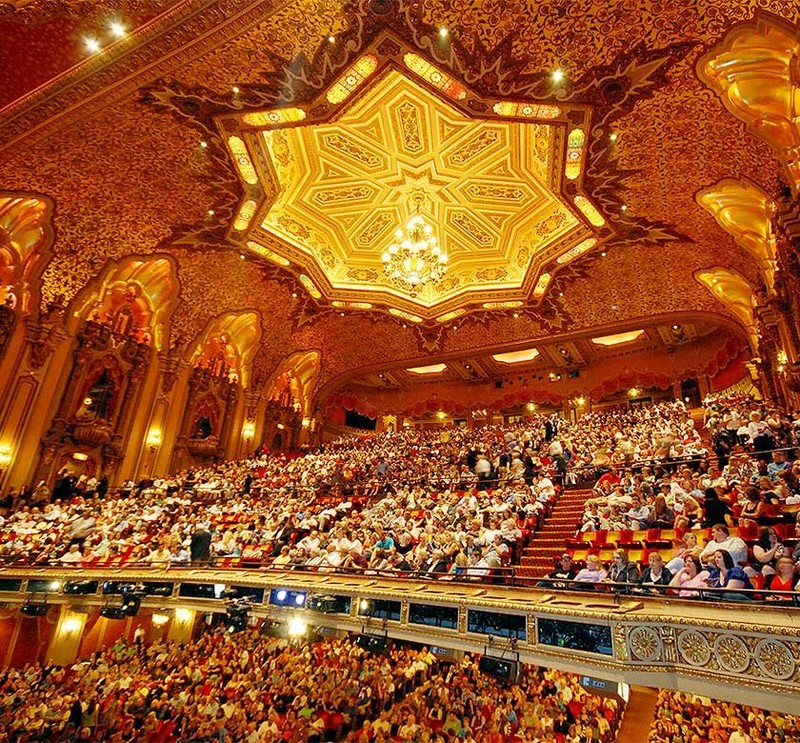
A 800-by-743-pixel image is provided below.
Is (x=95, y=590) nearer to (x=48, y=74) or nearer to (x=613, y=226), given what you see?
→ (x=48, y=74)

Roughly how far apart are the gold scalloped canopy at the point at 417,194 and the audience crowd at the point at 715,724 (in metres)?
9.71

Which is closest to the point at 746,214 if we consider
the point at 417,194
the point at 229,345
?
the point at 417,194

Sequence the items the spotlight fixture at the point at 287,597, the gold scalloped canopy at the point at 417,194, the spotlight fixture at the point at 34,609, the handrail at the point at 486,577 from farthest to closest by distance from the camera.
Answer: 1. the gold scalloped canopy at the point at 417,194
2. the spotlight fixture at the point at 34,609
3. the spotlight fixture at the point at 287,597
4. the handrail at the point at 486,577

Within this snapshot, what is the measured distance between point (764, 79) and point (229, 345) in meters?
16.8

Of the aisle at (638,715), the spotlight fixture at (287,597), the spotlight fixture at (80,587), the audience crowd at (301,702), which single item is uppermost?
the spotlight fixture at (287,597)

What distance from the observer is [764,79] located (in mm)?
7234

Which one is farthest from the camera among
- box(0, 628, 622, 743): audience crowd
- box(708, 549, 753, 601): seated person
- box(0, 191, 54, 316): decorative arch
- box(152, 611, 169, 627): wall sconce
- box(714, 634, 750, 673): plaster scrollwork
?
box(0, 191, 54, 316): decorative arch

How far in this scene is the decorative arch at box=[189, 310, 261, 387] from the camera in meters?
17.0

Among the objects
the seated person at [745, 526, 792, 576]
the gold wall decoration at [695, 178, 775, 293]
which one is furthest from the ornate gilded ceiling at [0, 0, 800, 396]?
the seated person at [745, 526, 792, 576]

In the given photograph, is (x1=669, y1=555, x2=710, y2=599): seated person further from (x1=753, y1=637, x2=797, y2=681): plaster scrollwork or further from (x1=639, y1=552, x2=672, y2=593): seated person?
(x1=753, y1=637, x2=797, y2=681): plaster scrollwork

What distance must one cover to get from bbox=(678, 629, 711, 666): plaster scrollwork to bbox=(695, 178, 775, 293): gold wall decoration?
924cm

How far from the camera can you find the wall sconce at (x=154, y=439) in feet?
50.3

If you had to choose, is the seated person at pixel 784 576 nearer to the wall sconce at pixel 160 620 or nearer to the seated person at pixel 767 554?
the seated person at pixel 767 554

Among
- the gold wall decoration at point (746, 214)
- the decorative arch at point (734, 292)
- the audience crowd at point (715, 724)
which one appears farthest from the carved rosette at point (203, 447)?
the decorative arch at point (734, 292)
